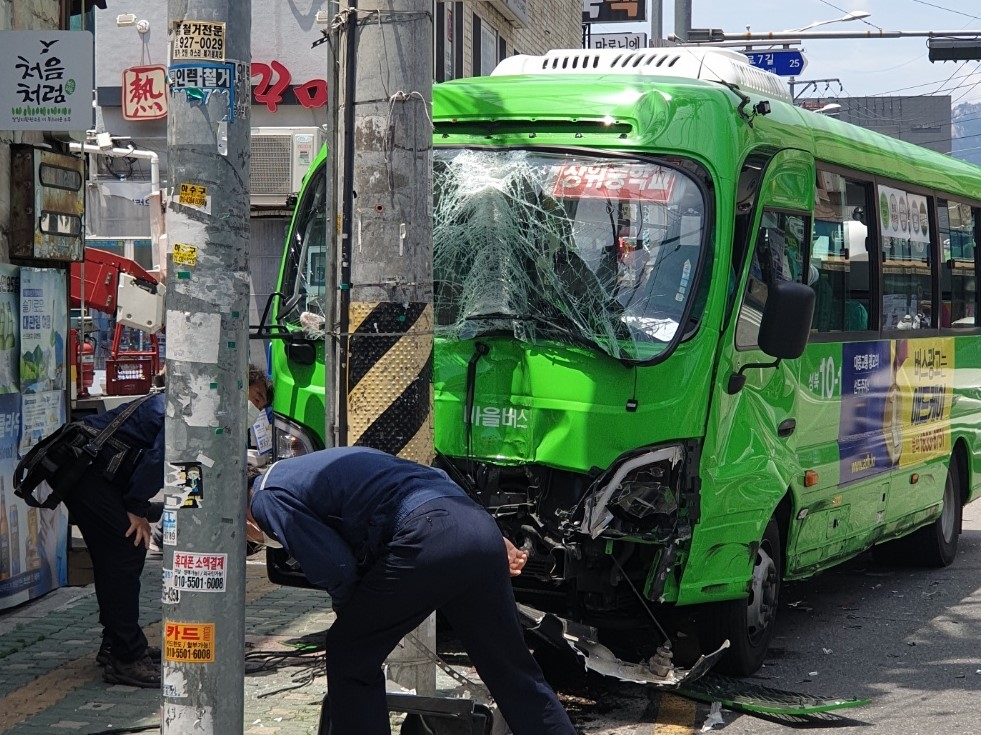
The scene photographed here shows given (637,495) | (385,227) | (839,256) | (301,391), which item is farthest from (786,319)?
(301,391)

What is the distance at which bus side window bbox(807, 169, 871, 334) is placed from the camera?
331 inches

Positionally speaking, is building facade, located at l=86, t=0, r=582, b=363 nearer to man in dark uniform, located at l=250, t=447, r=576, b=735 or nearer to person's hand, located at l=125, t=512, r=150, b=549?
person's hand, located at l=125, t=512, r=150, b=549

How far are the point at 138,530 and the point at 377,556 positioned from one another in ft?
8.56

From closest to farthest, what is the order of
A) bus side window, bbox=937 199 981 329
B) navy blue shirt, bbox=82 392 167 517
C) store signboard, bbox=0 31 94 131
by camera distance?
1. navy blue shirt, bbox=82 392 167 517
2. store signboard, bbox=0 31 94 131
3. bus side window, bbox=937 199 981 329

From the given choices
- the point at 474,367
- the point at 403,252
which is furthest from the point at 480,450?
the point at 403,252

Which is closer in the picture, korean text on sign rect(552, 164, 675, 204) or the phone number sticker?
the phone number sticker

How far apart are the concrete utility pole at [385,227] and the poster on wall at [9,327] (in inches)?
131

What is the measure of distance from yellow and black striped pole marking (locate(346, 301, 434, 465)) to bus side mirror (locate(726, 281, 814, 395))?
1.84 meters

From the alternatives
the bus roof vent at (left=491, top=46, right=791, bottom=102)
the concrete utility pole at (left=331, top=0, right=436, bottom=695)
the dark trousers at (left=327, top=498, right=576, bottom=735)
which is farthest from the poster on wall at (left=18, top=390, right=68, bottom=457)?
the dark trousers at (left=327, top=498, right=576, bottom=735)

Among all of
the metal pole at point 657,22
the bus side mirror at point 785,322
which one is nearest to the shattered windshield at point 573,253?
the bus side mirror at point 785,322

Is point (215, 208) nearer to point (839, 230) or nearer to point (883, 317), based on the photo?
point (839, 230)

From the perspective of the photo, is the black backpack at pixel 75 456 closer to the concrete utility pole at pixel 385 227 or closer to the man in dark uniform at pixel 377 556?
the concrete utility pole at pixel 385 227

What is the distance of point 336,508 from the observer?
15.5 feet

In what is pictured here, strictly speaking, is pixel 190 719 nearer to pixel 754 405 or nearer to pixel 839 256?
pixel 754 405
